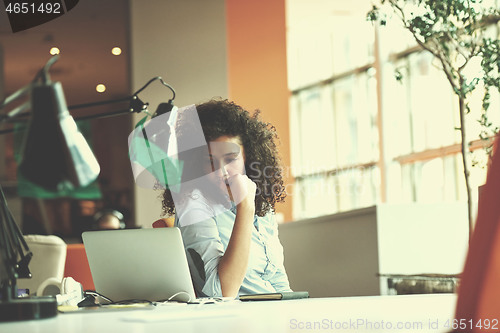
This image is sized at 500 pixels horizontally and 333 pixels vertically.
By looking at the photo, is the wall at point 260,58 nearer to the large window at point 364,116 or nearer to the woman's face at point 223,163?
the large window at point 364,116

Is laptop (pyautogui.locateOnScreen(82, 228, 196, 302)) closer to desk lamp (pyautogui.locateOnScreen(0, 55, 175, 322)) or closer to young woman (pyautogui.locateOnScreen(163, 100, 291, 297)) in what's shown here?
young woman (pyautogui.locateOnScreen(163, 100, 291, 297))

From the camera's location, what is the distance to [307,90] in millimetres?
11156

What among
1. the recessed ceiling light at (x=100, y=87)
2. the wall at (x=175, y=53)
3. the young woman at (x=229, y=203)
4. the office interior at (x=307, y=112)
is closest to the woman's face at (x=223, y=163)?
the young woman at (x=229, y=203)

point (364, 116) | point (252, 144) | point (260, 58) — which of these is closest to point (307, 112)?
point (364, 116)

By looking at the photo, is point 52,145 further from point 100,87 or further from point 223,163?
point 100,87

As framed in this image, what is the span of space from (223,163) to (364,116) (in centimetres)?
787

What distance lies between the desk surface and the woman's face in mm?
1079

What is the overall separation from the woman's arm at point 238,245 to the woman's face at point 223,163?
123 mm

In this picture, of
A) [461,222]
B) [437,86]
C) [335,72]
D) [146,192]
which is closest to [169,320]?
[461,222]

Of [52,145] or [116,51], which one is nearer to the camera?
[52,145]

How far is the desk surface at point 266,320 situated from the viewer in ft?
3.08

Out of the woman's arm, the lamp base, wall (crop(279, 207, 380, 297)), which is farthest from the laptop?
wall (crop(279, 207, 380, 297))

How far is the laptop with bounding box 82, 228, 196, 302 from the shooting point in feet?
5.62

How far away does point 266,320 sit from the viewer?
1.06 meters
